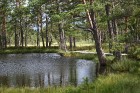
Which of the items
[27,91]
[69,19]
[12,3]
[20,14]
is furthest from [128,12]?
[12,3]

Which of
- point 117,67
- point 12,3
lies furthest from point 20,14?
point 117,67

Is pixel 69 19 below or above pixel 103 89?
above

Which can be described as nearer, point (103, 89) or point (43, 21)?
point (103, 89)

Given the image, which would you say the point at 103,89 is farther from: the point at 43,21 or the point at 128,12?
the point at 43,21

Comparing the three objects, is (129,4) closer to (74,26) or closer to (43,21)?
(74,26)

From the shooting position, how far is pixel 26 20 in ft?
232

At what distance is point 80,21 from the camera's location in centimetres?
3034

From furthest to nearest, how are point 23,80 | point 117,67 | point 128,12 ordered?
point 117,67
point 23,80
point 128,12

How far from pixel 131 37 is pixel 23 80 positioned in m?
10.9

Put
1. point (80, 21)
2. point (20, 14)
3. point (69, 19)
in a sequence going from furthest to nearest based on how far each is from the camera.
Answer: point (20, 14) < point (80, 21) < point (69, 19)

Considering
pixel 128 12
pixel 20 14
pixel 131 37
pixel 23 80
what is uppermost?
pixel 20 14

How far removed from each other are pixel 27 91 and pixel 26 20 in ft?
190

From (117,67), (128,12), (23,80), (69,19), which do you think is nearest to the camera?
(128,12)

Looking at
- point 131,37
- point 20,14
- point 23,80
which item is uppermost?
point 20,14
